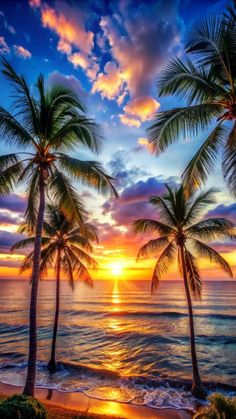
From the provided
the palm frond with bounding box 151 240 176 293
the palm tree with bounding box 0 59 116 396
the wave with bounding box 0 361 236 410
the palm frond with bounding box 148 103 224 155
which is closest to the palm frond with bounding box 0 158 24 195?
the palm tree with bounding box 0 59 116 396

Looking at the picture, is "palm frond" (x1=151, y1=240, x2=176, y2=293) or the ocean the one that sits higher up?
"palm frond" (x1=151, y1=240, x2=176, y2=293)

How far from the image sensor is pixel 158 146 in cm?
753

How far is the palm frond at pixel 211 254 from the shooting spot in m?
11.2

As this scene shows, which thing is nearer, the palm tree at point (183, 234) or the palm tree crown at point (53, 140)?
the palm tree crown at point (53, 140)

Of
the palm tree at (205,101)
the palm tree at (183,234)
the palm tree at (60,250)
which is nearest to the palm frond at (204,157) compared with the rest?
the palm tree at (205,101)

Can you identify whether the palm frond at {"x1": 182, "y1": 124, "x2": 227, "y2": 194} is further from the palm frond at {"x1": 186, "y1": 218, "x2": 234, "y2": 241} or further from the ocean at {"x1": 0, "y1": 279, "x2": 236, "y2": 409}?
the ocean at {"x1": 0, "y1": 279, "x2": 236, "y2": 409}

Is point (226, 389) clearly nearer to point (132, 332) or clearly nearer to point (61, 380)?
point (61, 380)

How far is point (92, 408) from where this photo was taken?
1026 centimetres

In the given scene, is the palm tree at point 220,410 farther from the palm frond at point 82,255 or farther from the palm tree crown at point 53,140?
the palm frond at point 82,255

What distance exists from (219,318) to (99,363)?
25124 mm

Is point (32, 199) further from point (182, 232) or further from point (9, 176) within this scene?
point (182, 232)

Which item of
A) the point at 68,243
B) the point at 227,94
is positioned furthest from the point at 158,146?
A: the point at 68,243

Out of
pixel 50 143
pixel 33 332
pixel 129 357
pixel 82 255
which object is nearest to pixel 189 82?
pixel 50 143

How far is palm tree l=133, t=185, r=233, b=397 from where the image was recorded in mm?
11586
